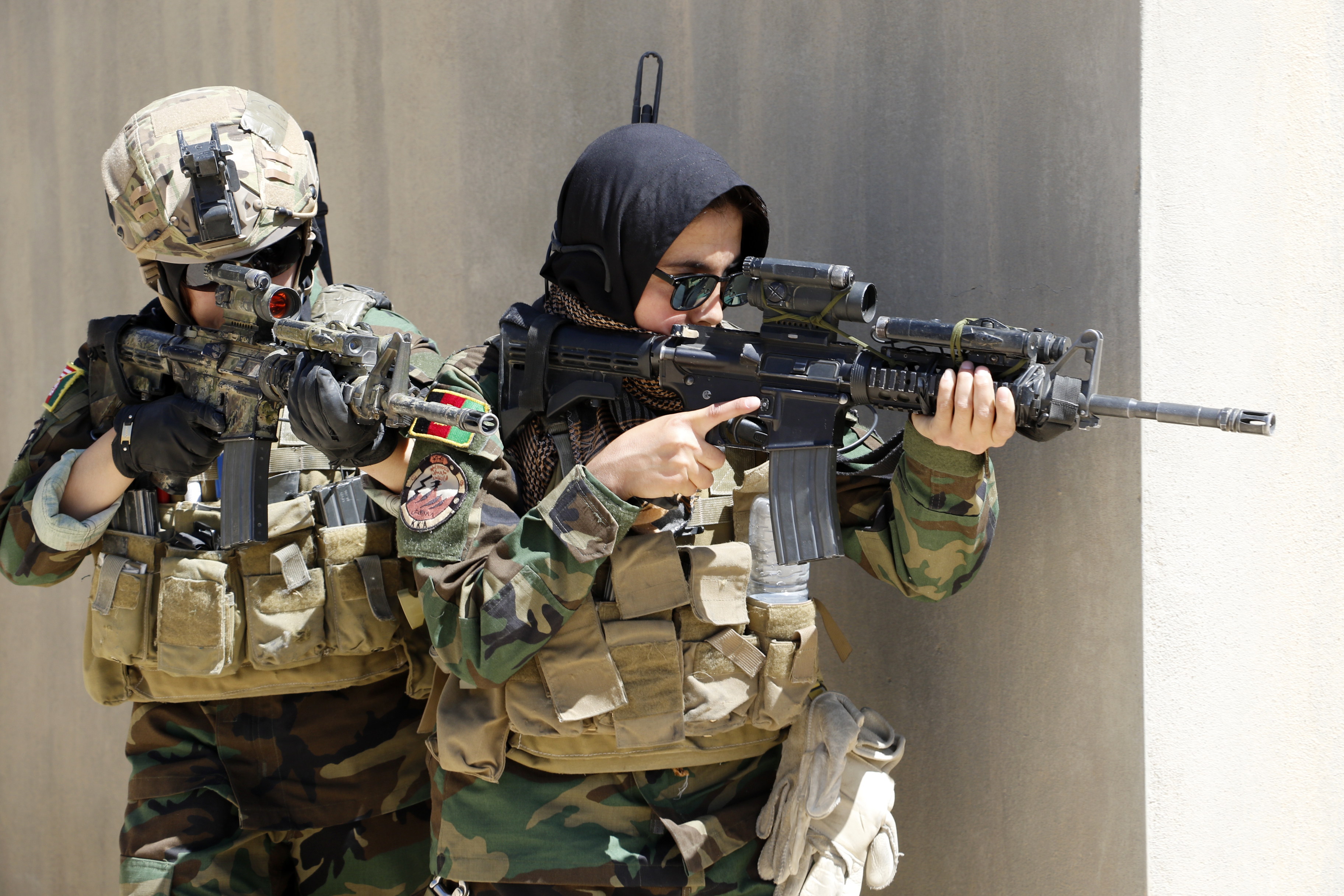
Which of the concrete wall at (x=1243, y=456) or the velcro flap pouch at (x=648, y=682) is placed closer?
the velcro flap pouch at (x=648, y=682)

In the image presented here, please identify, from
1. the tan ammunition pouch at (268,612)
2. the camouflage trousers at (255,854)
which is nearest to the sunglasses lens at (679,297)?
the tan ammunition pouch at (268,612)

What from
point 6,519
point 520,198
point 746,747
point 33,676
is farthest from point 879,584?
point 33,676

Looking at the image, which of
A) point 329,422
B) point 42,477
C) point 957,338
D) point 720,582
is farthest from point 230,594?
point 957,338

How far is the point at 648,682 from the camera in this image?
2.11 meters

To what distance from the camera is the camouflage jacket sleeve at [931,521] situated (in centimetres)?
197

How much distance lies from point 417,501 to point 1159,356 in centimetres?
142

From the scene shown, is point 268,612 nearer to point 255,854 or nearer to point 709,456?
point 255,854

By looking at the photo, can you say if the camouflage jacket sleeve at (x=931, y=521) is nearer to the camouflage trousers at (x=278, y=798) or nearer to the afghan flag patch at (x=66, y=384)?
the camouflage trousers at (x=278, y=798)

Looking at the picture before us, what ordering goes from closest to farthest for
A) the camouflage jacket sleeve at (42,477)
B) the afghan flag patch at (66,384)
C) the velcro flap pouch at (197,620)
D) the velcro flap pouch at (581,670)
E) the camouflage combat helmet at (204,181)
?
the velcro flap pouch at (581,670)
the camouflage combat helmet at (204,181)
the velcro flap pouch at (197,620)
the camouflage jacket sleeve at (42,477)
the afghan flag patch at (66,384)

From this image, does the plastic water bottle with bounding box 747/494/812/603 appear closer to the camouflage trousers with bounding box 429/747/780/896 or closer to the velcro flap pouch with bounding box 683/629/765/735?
the velcro flap pouch with bounding box 683/629/765/735

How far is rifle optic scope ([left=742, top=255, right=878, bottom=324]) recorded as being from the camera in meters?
2.00

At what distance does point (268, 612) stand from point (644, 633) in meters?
0.95

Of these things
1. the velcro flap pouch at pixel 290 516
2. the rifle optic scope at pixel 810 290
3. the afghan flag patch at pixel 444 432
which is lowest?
the velcro flap pouch at pixel 290 516

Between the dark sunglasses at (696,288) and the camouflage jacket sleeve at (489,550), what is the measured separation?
0.38 metres
